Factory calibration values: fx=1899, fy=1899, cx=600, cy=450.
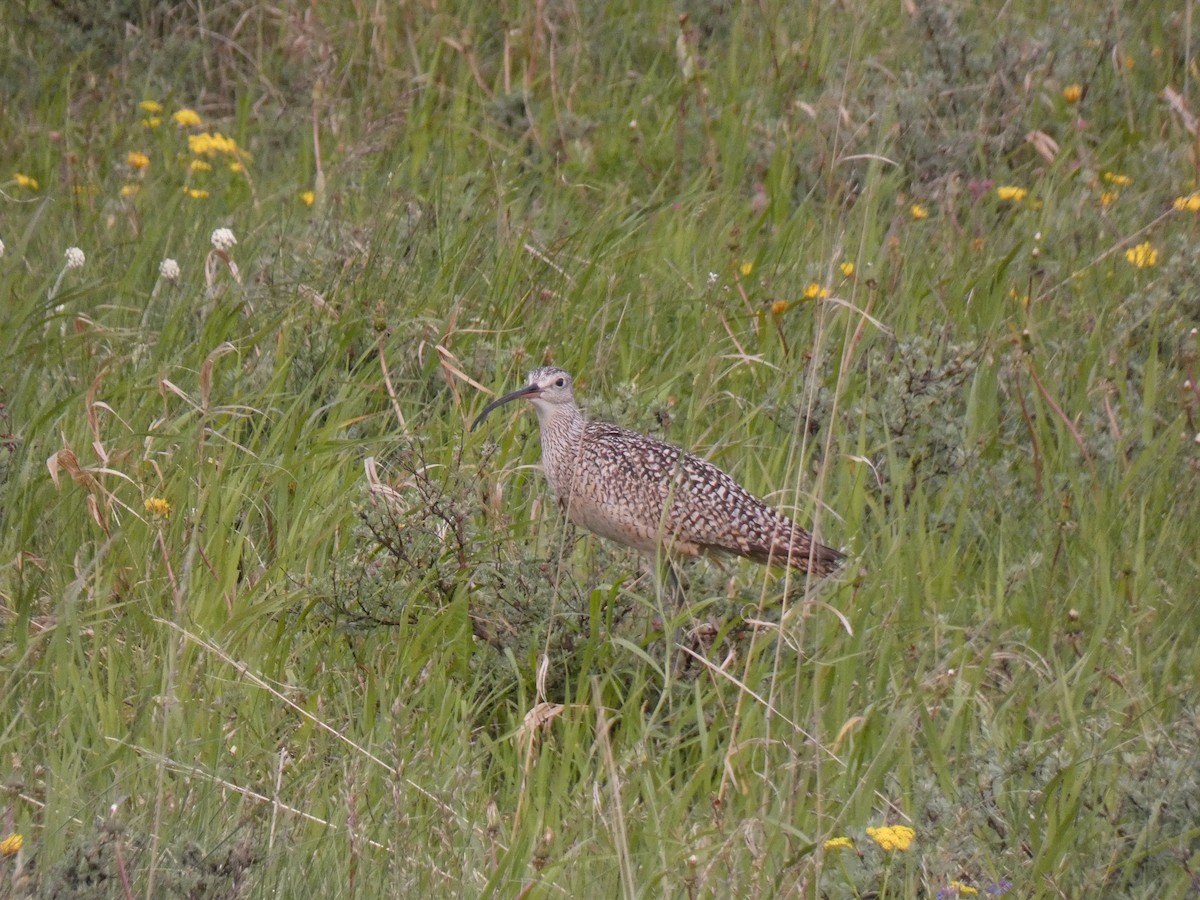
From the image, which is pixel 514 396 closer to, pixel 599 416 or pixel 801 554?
pixel 599 416

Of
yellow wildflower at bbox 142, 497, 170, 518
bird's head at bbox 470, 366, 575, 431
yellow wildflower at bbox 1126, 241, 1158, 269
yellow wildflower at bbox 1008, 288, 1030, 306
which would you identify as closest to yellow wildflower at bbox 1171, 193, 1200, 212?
yellow wildflower at bbox 1126, 241, 1158, 269

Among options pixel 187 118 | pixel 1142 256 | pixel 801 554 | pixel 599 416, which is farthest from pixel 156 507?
pixel 1142 256

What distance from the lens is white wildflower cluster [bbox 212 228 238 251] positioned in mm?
5963

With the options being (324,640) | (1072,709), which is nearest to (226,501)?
(324,640)

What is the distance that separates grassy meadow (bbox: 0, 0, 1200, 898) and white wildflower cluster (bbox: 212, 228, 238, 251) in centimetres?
3

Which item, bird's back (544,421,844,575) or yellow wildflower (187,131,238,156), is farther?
yellow wildflower (187,131,238,156)

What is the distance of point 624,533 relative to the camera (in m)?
5.30

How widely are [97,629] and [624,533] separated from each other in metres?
1.55

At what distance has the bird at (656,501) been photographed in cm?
511

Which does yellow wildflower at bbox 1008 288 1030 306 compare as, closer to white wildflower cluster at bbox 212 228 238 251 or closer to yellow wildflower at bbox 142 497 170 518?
white wildflower cluster at bbox 212 228 238 251

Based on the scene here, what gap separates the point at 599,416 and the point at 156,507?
149cm

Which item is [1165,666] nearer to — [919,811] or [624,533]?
[919,811]

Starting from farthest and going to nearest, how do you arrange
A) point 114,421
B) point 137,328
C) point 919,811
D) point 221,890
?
point 137,328 < point 114,421 < point 919,811 < point 221,890

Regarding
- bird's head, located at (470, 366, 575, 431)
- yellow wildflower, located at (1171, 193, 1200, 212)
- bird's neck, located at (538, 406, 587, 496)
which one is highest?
yellow wildflower, located at (1171, 193, 1200, 212)
